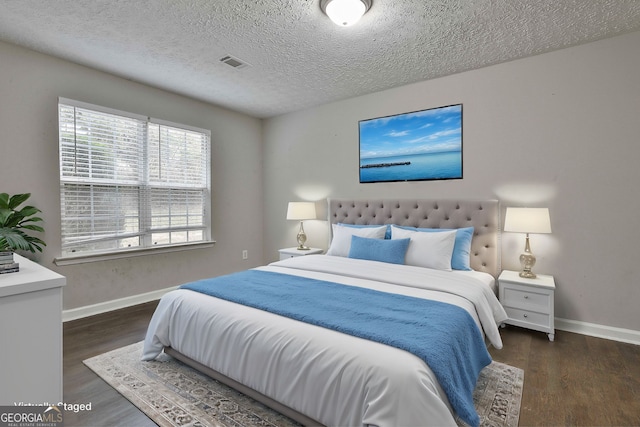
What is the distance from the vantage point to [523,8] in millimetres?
2219

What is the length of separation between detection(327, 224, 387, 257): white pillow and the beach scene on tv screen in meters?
0.74

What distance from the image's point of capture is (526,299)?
2.76 meters

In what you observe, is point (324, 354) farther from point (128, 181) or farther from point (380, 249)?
point (128, 181)

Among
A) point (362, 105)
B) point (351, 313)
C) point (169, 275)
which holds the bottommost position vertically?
point (169, 275)

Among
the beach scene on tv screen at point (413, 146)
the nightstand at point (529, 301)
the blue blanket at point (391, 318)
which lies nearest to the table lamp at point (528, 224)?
the nightstand at point (529, 301)

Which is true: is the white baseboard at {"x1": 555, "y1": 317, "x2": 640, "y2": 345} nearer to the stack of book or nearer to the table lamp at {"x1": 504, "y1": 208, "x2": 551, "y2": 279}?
the table lamp at {"x1": 504, "y1": 208, "x2": 551, "y2": 279}

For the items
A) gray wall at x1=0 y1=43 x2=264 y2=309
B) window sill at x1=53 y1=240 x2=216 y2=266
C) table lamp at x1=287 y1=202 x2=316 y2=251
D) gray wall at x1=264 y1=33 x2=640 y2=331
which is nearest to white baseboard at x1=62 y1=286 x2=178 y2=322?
gray wall at x1=0 y1=43 x2=264 y2=309

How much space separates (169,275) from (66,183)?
1.52 meters

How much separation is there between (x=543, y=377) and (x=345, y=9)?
111 inches

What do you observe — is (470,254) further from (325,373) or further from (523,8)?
(325,373)

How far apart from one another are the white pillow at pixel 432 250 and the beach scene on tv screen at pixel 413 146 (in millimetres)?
811

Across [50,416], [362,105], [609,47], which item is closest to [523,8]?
[609,47]

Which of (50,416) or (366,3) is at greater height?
(366,3)

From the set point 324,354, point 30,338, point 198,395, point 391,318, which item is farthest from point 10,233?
point 391,318
